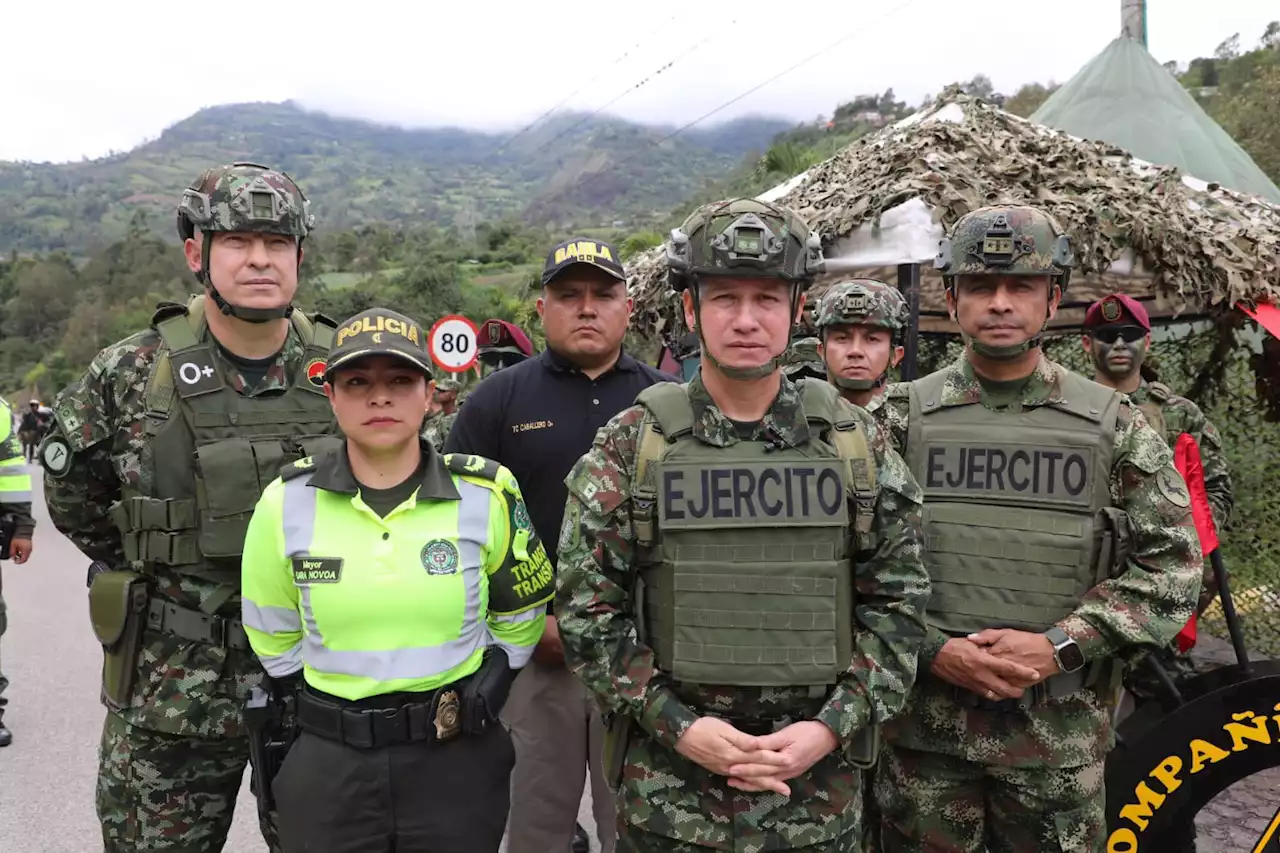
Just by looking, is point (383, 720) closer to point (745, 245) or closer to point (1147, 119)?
point (745, 245)

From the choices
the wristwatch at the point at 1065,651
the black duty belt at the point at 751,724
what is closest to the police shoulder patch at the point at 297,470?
the black duty belt at the point at 751,724

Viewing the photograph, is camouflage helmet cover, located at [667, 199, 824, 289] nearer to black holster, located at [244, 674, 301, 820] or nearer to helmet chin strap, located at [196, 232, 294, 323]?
helmet chin strap, located at [196, 232, 294, 323]

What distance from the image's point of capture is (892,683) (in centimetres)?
203

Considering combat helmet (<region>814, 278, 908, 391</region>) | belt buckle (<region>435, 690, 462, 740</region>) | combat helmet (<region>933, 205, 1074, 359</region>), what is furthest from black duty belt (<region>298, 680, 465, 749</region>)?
combat helmet (<region>814, 278, 908, 391</region>)

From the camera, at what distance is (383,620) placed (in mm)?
2070

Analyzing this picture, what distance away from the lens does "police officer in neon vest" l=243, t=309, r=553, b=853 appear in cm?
205

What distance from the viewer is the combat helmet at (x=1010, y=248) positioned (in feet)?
8.19

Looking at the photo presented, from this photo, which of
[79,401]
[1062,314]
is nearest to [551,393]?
[79,401]

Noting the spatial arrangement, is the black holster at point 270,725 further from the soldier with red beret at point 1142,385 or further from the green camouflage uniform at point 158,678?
the soldier with red beret at point 1142,385

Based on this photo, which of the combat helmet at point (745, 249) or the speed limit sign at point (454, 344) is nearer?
the combat helmet at point (745, 249)

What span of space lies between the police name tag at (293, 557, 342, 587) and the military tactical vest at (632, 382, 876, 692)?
2.31 ft

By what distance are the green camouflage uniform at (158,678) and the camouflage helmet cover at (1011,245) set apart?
76.0 inches

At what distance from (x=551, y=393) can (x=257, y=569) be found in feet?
3.86

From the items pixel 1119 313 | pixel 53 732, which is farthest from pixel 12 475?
pixel 1119 313
